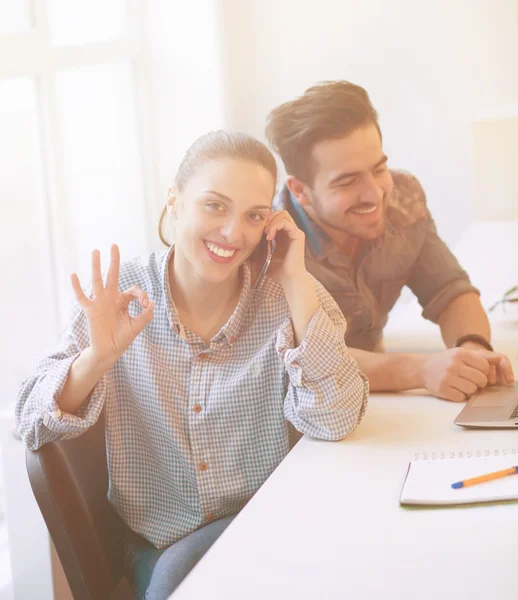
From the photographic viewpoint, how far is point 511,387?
5.04ft

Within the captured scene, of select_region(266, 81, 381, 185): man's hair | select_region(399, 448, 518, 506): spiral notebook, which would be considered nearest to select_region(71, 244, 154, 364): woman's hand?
select_region(399, 448, 518, 506): spiral notebook

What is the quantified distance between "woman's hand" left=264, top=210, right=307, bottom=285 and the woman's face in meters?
0.04

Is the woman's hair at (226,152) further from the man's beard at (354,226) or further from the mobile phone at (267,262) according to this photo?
the man's beard at (354,226)

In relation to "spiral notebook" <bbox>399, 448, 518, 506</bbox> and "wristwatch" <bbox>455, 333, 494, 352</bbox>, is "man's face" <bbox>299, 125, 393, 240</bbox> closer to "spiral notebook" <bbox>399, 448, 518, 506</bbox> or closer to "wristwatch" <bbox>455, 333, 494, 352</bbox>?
"wristwatch" <bbox>455, 333, 494, 352</bbox>

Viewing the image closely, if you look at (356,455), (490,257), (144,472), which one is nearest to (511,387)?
(490,257)

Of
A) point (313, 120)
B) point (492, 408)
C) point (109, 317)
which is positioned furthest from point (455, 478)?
point (313, 120)

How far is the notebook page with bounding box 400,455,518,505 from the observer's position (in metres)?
0.97

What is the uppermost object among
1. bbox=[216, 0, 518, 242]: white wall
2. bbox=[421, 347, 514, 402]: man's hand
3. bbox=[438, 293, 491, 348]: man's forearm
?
bbox=[216, 0, 518, 242]: white wall

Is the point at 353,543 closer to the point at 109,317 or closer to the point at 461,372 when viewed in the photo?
the point at 109,317

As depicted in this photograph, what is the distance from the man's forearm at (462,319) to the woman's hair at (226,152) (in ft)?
2.00

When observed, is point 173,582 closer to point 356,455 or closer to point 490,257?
point 356,455

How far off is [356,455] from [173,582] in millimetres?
355

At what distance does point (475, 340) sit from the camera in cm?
177

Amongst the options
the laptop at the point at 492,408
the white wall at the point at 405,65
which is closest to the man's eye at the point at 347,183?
the white wall at the point at 405,65
